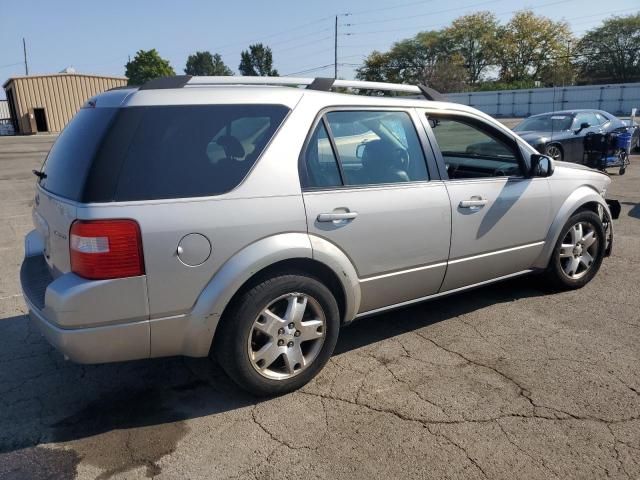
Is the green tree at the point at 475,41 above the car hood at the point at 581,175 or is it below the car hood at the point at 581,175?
above

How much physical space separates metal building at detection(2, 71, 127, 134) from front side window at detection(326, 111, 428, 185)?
146 ft

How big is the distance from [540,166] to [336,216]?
203 centimetres

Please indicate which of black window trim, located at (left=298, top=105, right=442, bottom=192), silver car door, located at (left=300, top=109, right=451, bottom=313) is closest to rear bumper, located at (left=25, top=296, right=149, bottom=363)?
silver car door, located at (left=300, top=109, right=451, bottom=313)

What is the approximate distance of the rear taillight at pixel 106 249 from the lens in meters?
2.52

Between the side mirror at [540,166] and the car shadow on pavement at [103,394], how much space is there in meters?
1.53

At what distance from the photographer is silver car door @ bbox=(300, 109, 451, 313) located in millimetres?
3150

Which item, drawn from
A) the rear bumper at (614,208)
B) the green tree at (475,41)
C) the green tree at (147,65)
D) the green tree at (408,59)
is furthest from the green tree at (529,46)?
the rear bumper at (614,208)

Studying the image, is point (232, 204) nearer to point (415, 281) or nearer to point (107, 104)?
point (107, 104)

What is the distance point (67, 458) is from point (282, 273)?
1.41 metres

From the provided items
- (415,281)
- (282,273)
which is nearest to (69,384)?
(282,273)

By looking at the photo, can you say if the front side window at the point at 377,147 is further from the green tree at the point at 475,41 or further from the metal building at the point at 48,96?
the green tree at the point at 475,41

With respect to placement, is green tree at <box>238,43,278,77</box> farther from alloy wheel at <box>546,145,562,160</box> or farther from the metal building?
alloy wheel at <box>546,145,562,160</box>

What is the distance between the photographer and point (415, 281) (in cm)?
362

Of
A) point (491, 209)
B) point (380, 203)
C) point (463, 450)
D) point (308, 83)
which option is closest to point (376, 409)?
point (463, 450)
